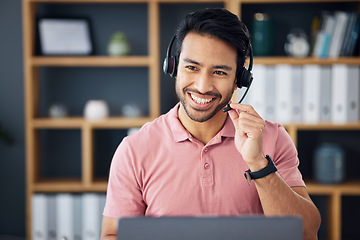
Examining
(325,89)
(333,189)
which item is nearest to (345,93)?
(325,89)

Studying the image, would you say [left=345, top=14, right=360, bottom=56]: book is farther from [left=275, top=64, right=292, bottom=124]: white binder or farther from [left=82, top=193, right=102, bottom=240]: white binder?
[left=82, top=193, right=102, bottom=240]: white binder

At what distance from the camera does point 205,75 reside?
145 cm

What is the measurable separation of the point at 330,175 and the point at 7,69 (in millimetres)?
2240

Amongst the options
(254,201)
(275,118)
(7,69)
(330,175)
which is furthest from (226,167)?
(7,69)

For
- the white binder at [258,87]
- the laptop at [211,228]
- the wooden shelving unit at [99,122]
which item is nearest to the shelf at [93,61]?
the wooden shelving unit at [99,122]

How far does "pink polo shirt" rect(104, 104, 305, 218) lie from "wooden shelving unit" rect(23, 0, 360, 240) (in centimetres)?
143

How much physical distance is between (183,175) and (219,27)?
47 cm

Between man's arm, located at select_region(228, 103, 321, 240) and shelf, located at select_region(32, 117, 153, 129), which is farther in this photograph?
shelf, located at select_region(32, 117, 153, 129)

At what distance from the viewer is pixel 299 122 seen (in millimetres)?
2959

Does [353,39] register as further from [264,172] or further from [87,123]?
[264,172]

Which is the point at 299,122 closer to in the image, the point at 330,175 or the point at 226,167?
the point at 330,175

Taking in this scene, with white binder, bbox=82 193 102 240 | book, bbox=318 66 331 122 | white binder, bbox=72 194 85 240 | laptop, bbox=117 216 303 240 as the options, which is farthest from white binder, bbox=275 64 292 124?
laptop, bbox=117 216 303 240

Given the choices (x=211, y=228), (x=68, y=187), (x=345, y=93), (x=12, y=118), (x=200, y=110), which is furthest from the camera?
(x=12, y=118)

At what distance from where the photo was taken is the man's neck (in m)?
1.57
